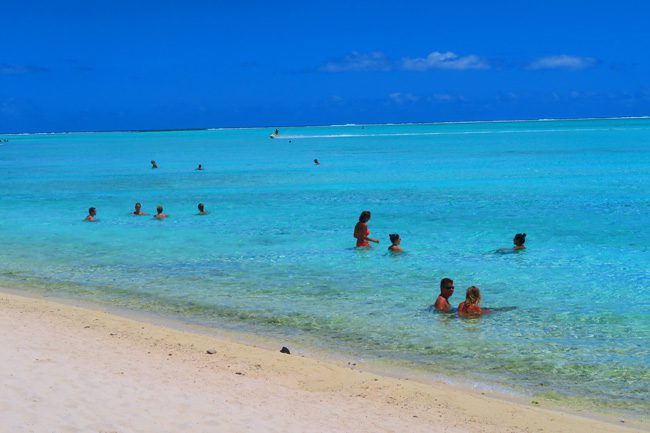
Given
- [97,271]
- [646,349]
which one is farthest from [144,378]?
[97,271]

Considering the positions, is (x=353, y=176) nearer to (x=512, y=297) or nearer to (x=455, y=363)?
(x=512, y=297)

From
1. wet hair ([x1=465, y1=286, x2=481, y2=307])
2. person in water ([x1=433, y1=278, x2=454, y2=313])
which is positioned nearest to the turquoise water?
person in water ([x1=433, y1=278, x2=454, y2=313])

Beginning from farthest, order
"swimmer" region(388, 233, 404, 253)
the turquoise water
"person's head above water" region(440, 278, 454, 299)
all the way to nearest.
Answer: "swimmer" region(388, 233, 404, 253)
"person's head above water" region(440, 278, 454, 299)
the turquoise water

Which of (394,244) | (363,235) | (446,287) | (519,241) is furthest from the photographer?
(363,235)

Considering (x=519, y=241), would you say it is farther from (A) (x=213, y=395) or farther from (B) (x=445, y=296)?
(A) (x=213, y=395)

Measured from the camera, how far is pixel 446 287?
11539 mm

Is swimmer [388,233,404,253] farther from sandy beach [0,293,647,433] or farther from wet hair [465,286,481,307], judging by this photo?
sandy beach [0,293,647,433]

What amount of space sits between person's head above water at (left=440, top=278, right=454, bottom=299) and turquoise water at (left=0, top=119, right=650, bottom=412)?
0.39 m

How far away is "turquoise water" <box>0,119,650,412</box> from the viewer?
9773mm

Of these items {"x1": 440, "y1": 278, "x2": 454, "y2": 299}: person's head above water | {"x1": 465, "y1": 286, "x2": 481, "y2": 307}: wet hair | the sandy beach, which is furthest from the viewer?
{"x1": 440, "y1": 278, "x2": 454, "y2": 299}: person's head above water

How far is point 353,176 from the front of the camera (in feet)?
139

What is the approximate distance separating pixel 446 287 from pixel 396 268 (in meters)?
3.80

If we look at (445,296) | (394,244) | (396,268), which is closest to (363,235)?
(394,244)

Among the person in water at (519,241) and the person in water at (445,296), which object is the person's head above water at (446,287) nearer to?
the person in water at (445,296)
